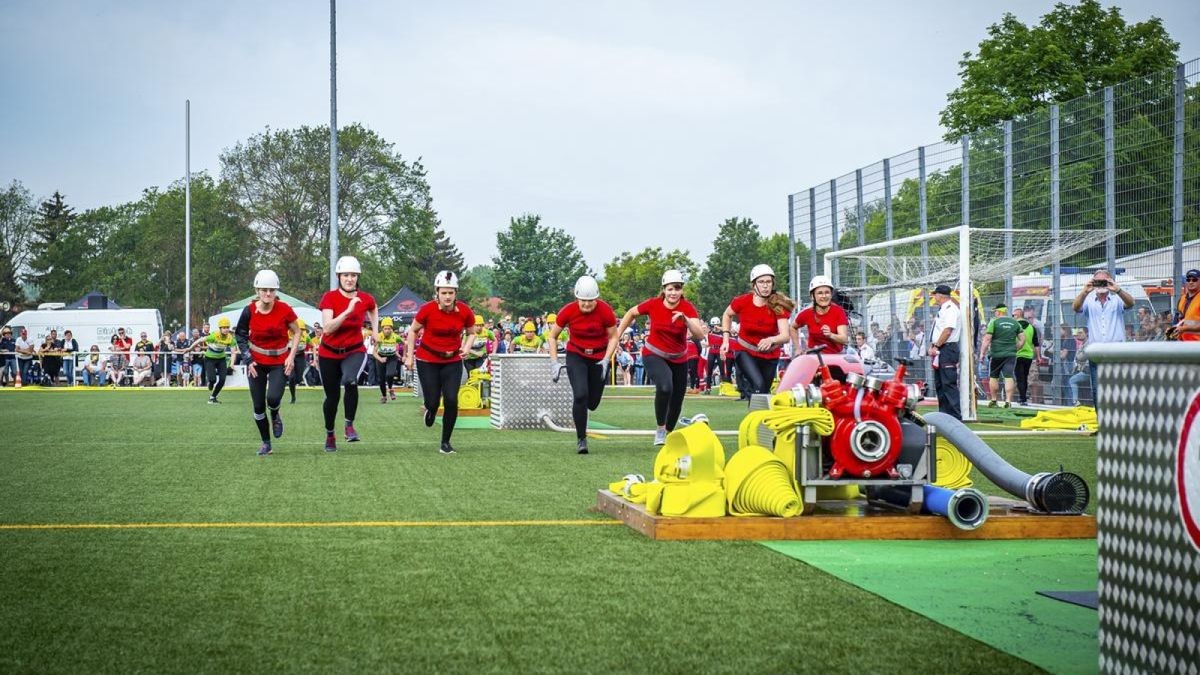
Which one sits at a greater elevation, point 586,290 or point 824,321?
point 586,290

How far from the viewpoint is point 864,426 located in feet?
26.2

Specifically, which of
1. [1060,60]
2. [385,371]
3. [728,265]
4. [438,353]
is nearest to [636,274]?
[728,265]

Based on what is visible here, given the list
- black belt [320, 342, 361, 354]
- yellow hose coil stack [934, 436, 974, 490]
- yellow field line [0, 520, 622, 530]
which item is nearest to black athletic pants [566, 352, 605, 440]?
black belt [320, 342, 361, 354]

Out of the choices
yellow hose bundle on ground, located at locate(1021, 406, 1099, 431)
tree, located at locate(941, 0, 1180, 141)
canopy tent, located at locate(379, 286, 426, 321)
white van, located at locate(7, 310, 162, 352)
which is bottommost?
yellow hose bundle on ground, located at locate(1021, 406, 1099, 431)

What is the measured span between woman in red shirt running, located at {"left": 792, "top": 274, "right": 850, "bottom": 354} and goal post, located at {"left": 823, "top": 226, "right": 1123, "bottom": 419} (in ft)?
17.7

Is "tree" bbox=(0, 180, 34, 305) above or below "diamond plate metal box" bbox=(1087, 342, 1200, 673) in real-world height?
above

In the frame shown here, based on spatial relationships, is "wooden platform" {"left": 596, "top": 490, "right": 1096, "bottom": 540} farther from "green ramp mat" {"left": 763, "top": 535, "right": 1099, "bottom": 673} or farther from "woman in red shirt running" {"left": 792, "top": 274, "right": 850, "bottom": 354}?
"woman in red shirt running" {"left": 792, "top": 274, "right": 850, "bottom": 354}

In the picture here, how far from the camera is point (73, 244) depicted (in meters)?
105

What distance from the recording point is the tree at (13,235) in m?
98.3

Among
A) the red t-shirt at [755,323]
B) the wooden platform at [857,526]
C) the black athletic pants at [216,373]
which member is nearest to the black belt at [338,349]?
the red t-shirt at [755,323]

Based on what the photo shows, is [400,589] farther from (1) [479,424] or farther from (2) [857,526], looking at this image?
(1) [479,424]

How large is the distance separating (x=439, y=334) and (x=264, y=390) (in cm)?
209

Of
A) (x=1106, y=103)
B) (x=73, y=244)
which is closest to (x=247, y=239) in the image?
(x=73, y=244)

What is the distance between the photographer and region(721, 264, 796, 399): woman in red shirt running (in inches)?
609
